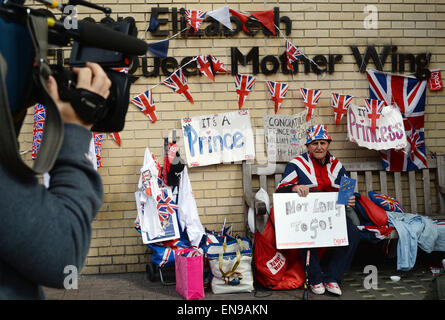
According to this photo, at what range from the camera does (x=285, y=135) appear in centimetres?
514

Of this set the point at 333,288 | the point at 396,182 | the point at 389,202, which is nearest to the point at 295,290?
the point at 333,288

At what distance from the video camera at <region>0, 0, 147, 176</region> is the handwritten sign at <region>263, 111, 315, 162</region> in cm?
400

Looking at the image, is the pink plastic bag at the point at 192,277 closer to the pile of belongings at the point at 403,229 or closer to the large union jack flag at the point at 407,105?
the pile of belongings at the point at 403,229

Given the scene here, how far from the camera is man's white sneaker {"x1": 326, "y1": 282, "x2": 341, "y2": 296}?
4.06 meters

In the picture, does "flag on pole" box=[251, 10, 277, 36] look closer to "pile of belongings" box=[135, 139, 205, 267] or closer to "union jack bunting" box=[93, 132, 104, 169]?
"pile of belongings" box=[135, 139, 205, 267]

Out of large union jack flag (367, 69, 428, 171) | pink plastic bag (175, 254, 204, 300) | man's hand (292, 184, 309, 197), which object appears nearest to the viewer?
pink plastic bag (175, 254, 204, 300)

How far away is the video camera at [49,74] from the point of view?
2.76ft

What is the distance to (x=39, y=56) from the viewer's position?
3.01 feet

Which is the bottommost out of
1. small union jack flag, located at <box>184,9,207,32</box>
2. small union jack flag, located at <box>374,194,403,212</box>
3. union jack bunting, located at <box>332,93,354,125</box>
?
small union jack flag, located at <box>374,194,403,212</box>

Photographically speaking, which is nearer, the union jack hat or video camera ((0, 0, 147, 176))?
video camera ((0, 0, 147, 176))

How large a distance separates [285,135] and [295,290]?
6.13 feet

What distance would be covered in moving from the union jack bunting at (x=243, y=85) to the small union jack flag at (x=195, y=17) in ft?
2.51

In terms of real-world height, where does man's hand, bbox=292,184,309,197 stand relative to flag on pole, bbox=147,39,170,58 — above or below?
below

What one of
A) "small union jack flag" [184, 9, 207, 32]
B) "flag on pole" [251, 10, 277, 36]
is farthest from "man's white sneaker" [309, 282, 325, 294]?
"small union jack flag" [184, 9, 207, 32]
